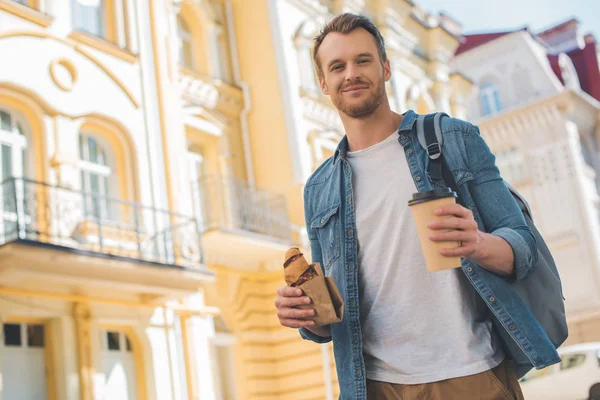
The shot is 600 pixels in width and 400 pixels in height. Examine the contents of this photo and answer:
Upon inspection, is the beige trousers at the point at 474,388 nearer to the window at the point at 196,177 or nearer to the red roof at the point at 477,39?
the window at the point at 196,177

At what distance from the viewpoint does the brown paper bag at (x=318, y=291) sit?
2473 millimetres

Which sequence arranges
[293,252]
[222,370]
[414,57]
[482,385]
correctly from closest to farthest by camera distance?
[482,385]
[293,252]
[222,370]
[414,57]

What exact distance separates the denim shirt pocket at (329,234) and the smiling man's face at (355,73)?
355 mm

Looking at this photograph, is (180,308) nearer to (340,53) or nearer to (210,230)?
(210,230)

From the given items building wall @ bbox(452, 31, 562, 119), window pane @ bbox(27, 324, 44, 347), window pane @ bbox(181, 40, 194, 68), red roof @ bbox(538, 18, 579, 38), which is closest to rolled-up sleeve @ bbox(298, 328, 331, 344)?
window pane @ bbox(27, 324, 44, 347)

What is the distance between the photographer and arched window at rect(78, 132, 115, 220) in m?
12.5

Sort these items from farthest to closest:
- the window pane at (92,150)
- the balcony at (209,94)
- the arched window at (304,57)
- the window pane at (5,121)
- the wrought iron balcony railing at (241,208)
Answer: the arched window at (304,57) < the balcony at (209,94) < the wrought iron balcony railing at (241,208) < the window pane at (92,150) < the window pane at (5,121)

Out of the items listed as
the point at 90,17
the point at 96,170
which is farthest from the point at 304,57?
the point at 96,170

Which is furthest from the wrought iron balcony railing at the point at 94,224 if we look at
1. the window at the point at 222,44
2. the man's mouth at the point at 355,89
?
the man's mouth at the point at 355,89

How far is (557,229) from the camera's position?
30.1m

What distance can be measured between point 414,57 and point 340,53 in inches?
849

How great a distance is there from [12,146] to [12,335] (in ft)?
9.10

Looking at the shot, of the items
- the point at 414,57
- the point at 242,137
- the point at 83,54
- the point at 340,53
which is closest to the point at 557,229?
the point at 414,57

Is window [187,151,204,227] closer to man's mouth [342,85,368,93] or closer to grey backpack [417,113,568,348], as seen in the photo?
man's mouth [342,85,368,93]
